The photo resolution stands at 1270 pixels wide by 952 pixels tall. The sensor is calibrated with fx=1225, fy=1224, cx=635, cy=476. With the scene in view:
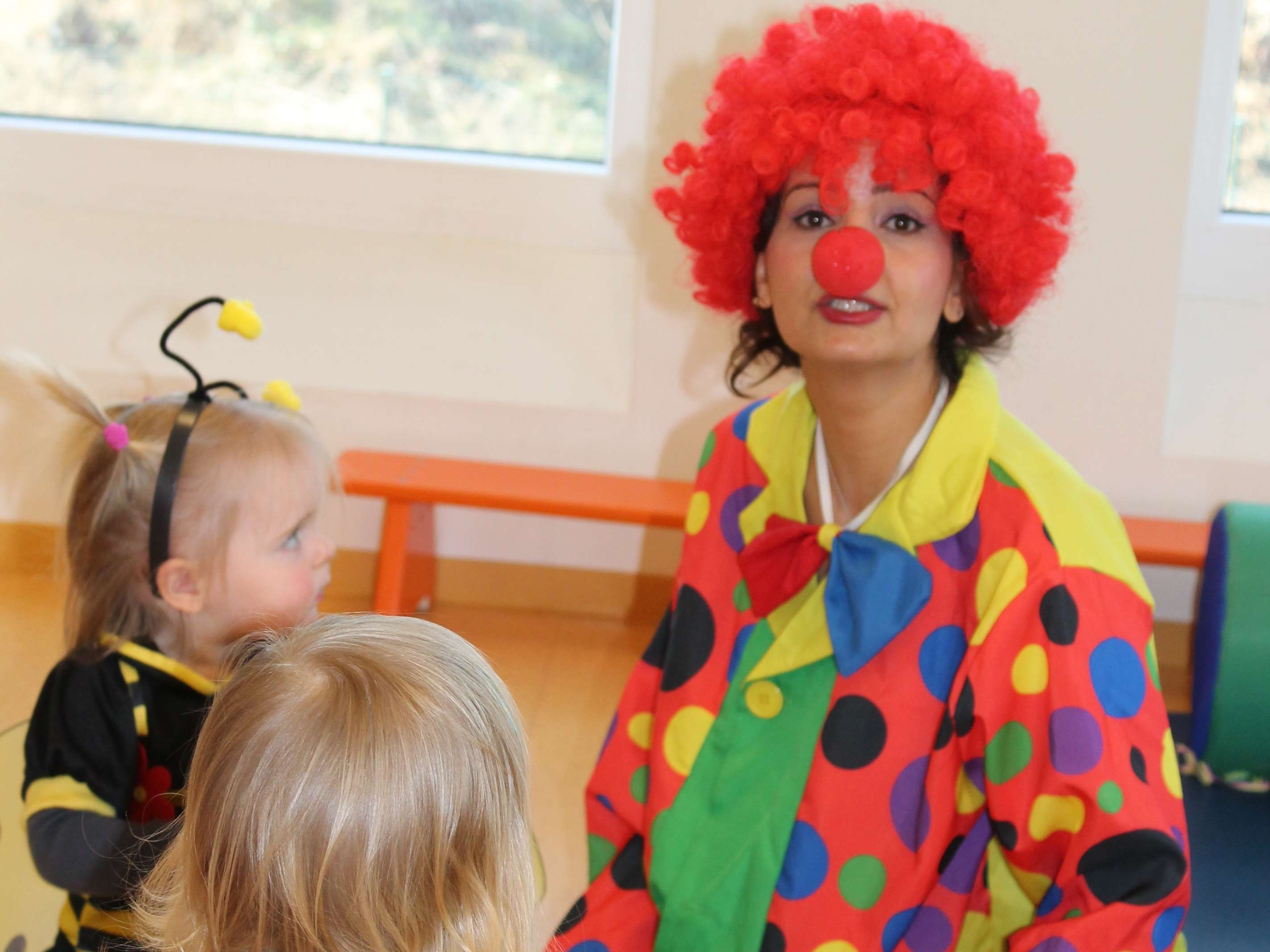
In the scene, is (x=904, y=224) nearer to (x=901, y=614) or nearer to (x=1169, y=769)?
(x=901, y=614)

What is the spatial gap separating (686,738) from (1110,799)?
44 cm

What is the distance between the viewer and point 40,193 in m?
2.58

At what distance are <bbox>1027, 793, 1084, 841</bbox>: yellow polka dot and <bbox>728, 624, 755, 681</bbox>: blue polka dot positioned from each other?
35cm

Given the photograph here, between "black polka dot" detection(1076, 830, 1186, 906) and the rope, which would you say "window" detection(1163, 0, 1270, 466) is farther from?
"black polka dot" detection(1076, 830, 1186, 906)

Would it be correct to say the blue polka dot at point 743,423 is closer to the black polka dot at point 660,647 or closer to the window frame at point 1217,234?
the black polka dot at point 660,647

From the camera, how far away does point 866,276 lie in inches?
44.8

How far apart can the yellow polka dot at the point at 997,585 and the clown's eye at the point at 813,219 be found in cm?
36

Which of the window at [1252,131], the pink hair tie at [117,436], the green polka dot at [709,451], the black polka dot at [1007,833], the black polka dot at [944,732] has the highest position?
the window at [1252,131]

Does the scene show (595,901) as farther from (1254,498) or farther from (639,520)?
(1254,498)

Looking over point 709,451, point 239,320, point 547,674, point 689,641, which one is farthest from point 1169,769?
point 547,674

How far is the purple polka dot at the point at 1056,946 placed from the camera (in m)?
1.01

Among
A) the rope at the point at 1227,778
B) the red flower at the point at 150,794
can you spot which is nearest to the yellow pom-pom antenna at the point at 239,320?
the red flower at the point at 150,794

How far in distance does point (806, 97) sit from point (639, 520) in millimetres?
1278

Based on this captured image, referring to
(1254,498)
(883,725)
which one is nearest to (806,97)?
(883,725)
